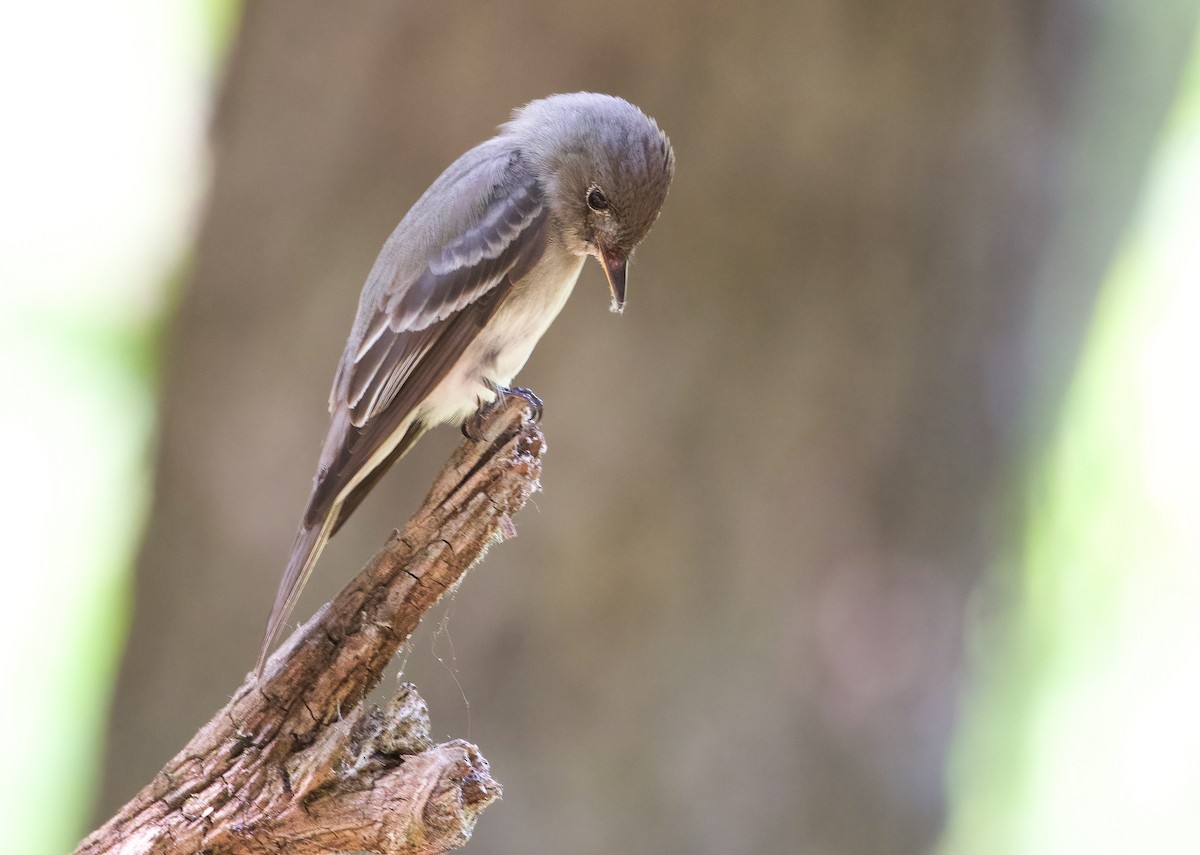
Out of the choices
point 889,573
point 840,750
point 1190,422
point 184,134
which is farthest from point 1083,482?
point 184,134

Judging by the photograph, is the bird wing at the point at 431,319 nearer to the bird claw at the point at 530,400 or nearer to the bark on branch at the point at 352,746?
the bird claw at the point at 530,400

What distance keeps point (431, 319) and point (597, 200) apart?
1.74 ft

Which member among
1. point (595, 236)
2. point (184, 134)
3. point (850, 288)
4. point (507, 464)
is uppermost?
point (850, 288)

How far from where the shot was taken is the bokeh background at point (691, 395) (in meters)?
3.83

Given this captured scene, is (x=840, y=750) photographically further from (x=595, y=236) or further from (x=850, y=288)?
(x=595, y=236)

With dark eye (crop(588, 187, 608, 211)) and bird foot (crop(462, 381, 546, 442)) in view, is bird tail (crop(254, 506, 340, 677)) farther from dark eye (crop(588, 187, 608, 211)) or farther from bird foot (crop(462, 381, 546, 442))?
dark eye (crop(588, 187, 608, 211))

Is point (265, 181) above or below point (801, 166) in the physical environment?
below

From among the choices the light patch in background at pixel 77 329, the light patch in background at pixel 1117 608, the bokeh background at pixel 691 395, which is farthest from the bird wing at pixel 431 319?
the light patch in background at pixel 1117 608

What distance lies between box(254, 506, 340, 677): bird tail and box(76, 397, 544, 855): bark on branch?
10 centimetres

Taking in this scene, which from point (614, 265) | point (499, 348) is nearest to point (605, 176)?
point (614, 265)

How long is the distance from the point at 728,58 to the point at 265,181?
6.46 feet

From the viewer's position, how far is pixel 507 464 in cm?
207

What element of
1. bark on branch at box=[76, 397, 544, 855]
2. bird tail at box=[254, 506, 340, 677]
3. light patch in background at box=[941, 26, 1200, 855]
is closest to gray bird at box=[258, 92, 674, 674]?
bird tail at box=[254, 506, 340, 677]

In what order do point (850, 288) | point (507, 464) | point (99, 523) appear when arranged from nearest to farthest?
point (507, 464) < point (99, 523) < point (850, 288)
